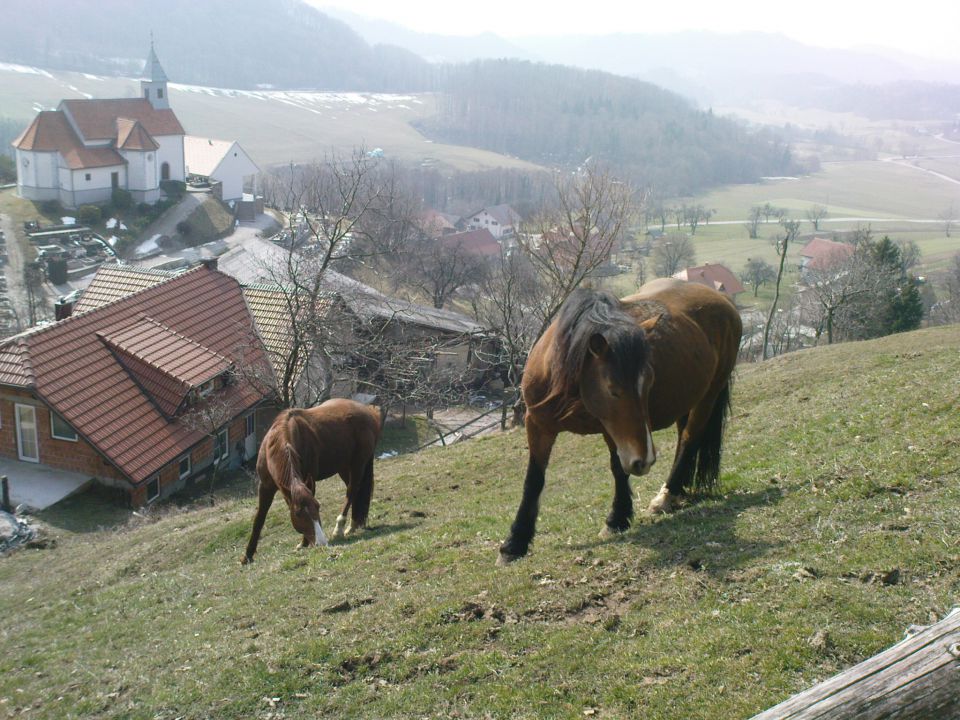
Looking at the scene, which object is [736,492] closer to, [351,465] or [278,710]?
[278,710]

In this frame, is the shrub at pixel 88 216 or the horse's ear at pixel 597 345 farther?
the shrub at pixel 88 216

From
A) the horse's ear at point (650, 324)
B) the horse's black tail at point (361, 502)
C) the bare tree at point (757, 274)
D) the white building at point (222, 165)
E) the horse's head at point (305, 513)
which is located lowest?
the bare tree at point (757, 274)

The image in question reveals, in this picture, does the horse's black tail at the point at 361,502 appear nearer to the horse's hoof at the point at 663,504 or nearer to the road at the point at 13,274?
the horse's hoof at the point at 663,504

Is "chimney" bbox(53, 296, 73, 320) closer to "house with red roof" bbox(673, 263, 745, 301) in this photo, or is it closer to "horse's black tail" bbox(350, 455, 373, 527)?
"horse's black tail" bbox(350, 455, 373, 527)

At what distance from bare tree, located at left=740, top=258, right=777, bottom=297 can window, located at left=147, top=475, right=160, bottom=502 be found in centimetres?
7113

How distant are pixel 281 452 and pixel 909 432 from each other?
855 centimetres

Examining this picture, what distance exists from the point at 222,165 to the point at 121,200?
1740 cm

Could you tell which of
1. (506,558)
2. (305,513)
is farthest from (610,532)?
(305,513)

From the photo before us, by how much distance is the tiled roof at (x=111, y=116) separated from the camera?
91750mm

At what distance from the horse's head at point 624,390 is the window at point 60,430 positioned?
23.9m

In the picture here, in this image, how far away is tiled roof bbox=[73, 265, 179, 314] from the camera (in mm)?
35531

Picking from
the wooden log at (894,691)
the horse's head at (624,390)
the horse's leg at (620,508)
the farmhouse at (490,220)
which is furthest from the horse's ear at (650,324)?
the farmhouse at (490,220)

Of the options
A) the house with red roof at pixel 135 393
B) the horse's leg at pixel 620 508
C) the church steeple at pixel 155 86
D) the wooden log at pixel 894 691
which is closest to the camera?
the wooden log at pixel 894 691

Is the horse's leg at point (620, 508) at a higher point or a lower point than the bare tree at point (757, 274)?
higher
